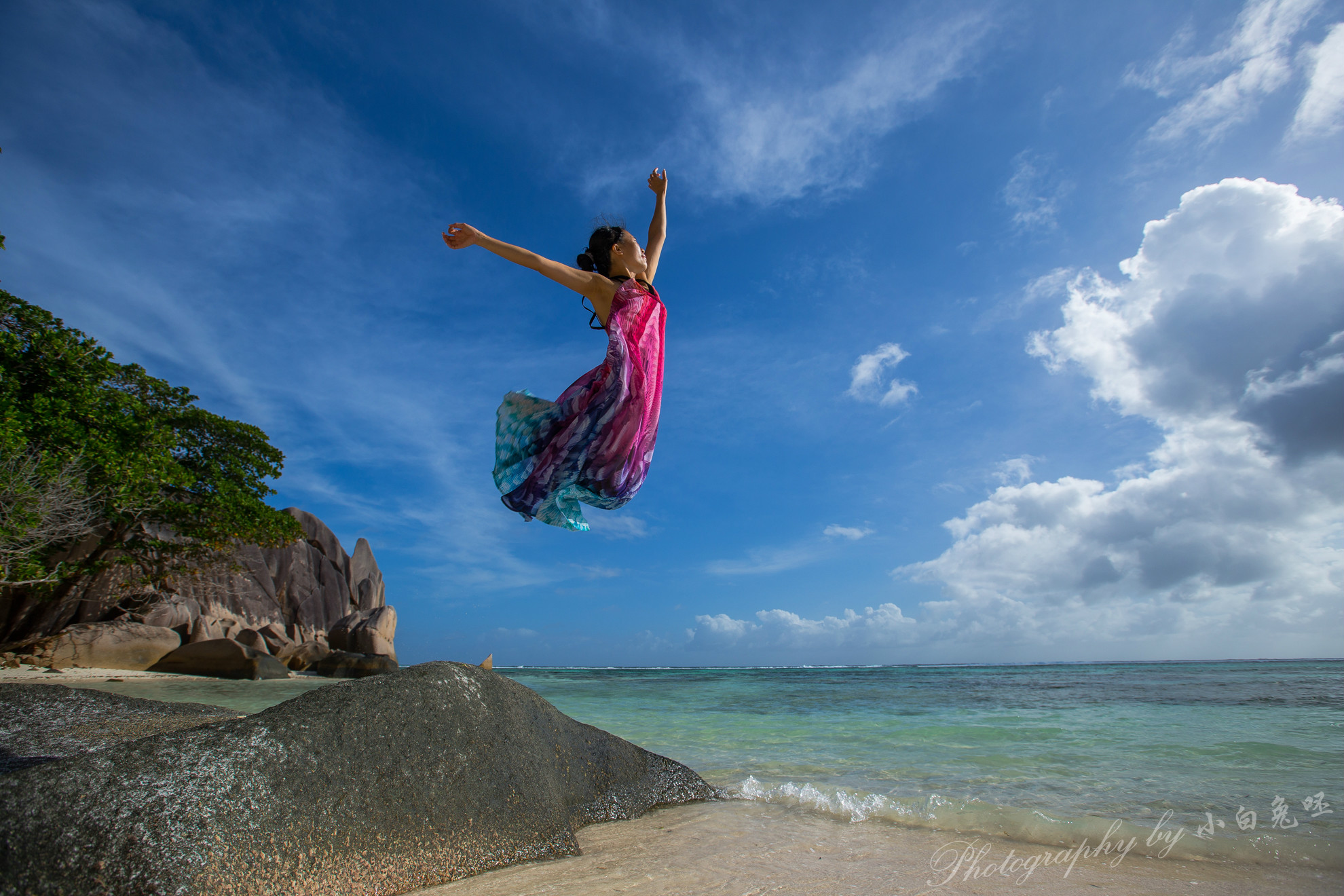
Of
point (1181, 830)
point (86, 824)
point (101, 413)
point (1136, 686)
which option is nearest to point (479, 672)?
point (86, 824)

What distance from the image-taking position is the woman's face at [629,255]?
3.61m

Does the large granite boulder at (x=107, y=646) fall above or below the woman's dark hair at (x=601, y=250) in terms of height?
below

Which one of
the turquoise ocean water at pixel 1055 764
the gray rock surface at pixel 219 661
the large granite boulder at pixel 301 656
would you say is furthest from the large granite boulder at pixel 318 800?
the large granite boulder at pixel 301 656

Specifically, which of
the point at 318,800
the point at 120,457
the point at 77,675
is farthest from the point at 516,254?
the point at 77,675

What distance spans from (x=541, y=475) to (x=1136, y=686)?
2317cm

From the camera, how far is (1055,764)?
6168mm

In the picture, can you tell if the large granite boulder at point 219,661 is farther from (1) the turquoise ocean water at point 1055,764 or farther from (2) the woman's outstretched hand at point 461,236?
(2) the woman's outstretched hand at point 461,236

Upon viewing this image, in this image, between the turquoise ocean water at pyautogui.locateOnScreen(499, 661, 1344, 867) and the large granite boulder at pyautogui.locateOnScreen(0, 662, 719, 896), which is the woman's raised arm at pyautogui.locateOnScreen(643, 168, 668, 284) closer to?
the large granite boulder at pyautogui.locateOnScreen(0, 662, 719, 896)

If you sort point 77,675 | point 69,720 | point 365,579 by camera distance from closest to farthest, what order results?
point 69,720 → point 77,675 → point 365,579

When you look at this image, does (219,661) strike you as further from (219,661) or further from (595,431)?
(595,431)

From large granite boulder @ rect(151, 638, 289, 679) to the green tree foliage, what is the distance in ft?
8.17

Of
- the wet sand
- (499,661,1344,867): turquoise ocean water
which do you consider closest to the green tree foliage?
(499,661,1344,867): turquoise ocean water

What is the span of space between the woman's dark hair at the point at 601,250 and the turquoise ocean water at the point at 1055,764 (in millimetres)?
4013

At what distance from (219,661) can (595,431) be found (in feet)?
65.4
